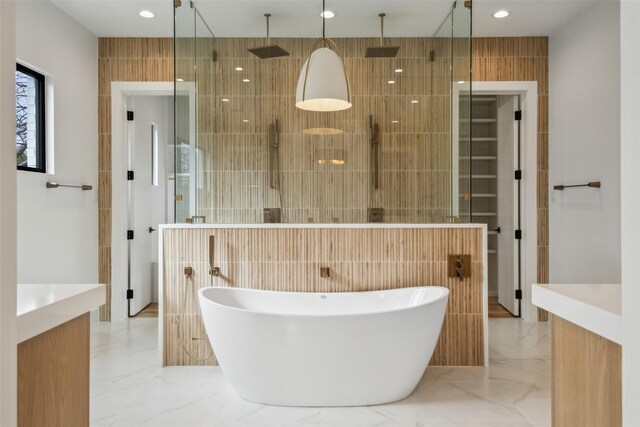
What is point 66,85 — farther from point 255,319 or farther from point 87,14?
point 255,319

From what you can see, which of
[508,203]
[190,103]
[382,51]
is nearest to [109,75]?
[190,103]

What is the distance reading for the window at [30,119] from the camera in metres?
3.17

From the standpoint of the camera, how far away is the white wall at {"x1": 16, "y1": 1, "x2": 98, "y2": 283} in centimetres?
312

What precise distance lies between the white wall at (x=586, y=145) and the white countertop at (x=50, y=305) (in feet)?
10.8

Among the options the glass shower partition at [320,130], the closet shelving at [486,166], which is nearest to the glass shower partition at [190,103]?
the glass shower partition at [320,130]

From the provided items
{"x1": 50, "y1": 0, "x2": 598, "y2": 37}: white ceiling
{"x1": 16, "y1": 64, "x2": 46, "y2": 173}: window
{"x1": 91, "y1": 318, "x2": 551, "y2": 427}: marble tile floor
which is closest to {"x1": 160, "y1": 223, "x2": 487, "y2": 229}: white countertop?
{"x1": 91, "y1": 318, "x2": 551, "y2": 427}: marble tile floor

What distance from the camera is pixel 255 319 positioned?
230cm

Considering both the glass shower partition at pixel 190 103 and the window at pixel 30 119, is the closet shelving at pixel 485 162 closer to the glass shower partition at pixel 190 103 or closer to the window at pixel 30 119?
the glass shower partition at pixel 190 103

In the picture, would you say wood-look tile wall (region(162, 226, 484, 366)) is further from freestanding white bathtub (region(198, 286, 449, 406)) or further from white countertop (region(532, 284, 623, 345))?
white countertop (region(532, 284, 623, 345))

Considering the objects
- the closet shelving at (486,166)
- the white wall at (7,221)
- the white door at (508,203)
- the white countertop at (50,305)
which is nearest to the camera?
the white wall at (7,221)

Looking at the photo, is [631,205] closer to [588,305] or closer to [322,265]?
[588,305]

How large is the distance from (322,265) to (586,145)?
2352 millimetres

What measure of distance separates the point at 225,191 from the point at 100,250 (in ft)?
5.85

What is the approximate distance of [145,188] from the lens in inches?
183
